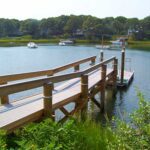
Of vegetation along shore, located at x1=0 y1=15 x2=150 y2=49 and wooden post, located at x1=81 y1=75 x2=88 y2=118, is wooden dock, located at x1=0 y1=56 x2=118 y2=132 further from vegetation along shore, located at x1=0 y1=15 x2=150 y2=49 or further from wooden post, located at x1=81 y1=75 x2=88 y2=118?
vegetation along shore, located at x1=0 y1=15 x2=150 y2=49

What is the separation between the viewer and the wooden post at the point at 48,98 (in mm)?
7520

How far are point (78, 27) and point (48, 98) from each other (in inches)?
5127

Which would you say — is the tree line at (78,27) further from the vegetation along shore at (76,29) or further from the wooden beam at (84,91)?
the wooden beam at (84,91)

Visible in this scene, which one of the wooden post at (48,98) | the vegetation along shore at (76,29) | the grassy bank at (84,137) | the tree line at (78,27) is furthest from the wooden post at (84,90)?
the tree line at (78,27)

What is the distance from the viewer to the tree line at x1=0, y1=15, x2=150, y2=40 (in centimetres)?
12419

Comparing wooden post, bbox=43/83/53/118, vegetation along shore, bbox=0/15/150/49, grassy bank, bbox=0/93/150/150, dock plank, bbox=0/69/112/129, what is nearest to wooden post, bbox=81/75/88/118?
dock plank, bbox=0/69/112/129

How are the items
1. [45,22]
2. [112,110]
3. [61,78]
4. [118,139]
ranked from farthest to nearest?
[45,22]
[112,110]
[61,78]
[118,139]

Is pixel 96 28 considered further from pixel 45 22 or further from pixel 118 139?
pixel 118 139

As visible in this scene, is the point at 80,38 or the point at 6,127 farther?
the point at 80,38

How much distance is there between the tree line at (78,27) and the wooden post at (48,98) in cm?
11465

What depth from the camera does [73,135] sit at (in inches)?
178

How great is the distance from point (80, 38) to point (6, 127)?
12393 cm

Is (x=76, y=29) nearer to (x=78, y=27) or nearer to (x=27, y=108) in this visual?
(x=78, y=27)

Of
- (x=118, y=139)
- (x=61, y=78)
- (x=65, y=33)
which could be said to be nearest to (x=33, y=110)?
(x=61, y=78)
